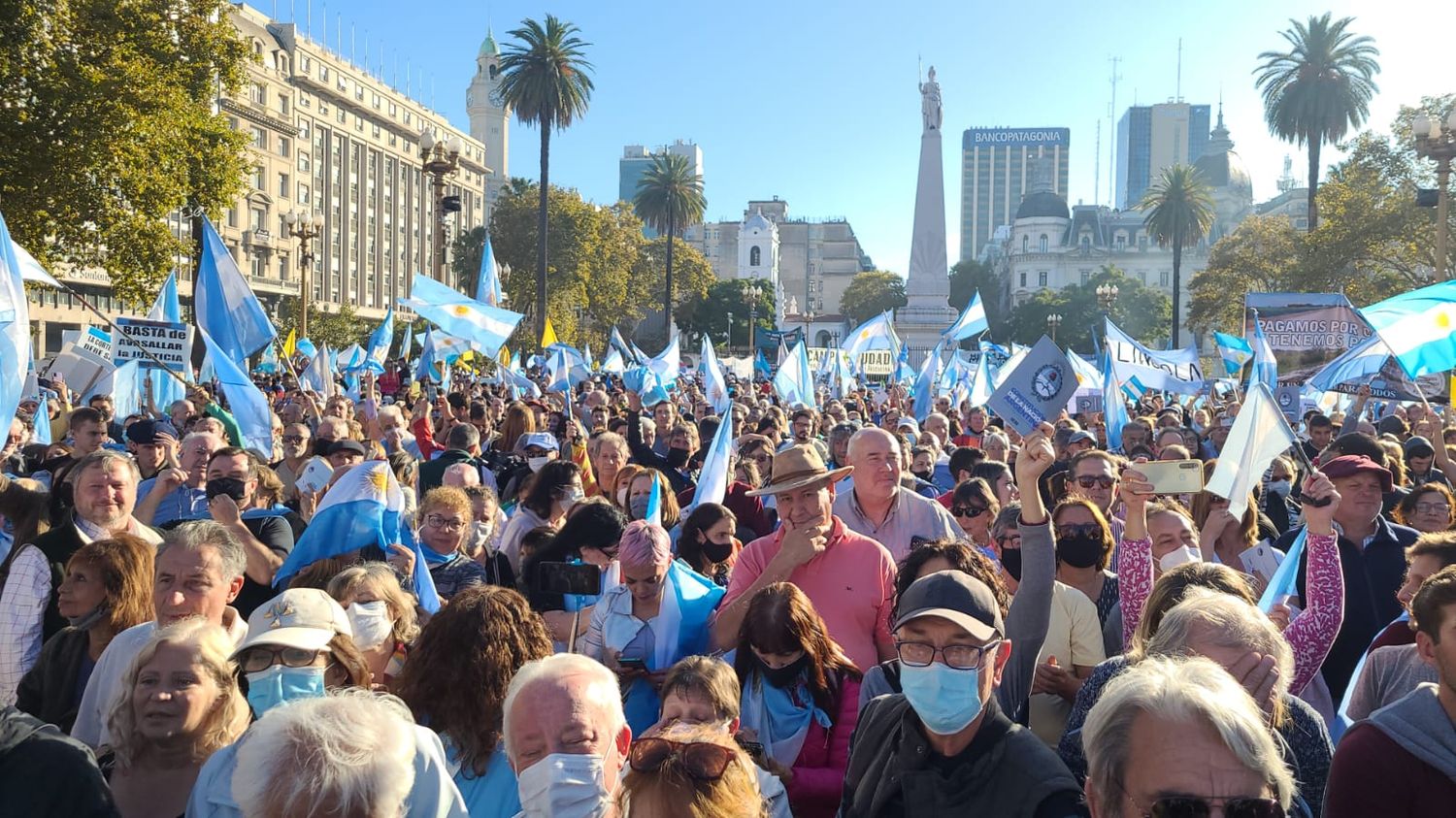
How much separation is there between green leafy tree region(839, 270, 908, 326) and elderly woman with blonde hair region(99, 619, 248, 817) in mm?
107372

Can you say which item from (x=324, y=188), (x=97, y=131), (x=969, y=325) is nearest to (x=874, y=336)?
(x=969, y=325)

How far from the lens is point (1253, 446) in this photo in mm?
5879

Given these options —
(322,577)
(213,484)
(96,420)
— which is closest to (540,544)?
(322,577)

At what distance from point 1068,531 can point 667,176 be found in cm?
6401

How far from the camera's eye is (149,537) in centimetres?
543

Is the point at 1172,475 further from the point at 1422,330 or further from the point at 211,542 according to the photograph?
the point at 1422,330

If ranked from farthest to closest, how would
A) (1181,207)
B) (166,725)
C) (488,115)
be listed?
(488,115) < (1181,207) < (166,725)

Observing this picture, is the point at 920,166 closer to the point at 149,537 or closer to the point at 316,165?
the point at 316,165

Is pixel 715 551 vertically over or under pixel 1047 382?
under

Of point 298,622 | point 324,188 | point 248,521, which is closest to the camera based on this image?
point 298,622

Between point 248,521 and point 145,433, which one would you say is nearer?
point 248,521

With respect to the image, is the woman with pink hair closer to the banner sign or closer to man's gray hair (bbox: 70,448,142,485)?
man's gray hair (bbox: 70,448,142,485)

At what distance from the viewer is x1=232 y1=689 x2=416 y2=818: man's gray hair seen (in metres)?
2.59

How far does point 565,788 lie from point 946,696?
916 millimetres
